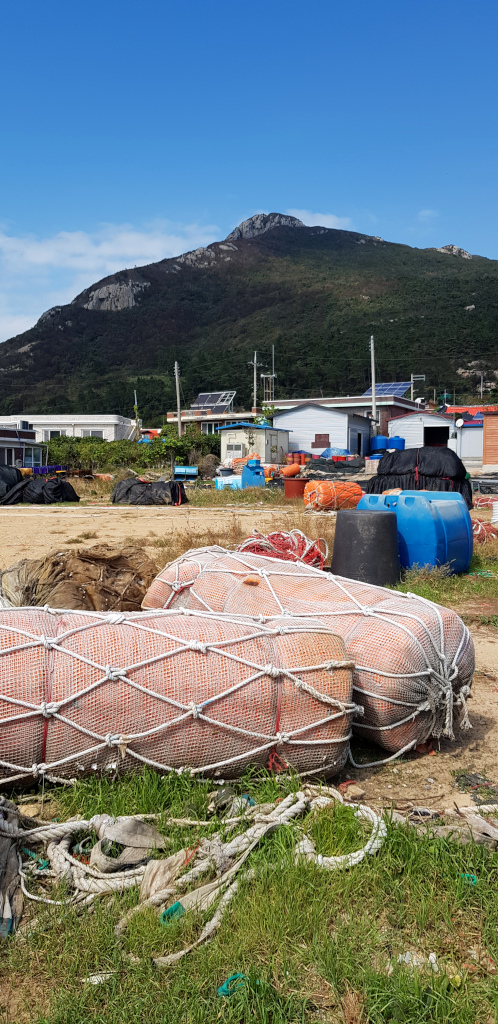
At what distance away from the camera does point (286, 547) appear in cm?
663

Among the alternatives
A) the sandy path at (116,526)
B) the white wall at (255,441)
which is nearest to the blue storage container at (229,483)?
the sandy path at (116,526)

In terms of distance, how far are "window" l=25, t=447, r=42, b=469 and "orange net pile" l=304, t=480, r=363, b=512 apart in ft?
76.9

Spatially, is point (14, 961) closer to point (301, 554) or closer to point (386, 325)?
point (301, 554)

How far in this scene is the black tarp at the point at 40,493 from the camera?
76.3ft

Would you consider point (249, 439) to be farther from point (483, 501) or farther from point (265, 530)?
point (265, 530)

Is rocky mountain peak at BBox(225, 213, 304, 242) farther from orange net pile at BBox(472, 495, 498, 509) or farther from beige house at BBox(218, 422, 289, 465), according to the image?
orange net pile at BBox(472, 495, 498, 509)

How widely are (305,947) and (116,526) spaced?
1321 centimetres

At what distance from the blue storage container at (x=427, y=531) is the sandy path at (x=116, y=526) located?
8.91 ft

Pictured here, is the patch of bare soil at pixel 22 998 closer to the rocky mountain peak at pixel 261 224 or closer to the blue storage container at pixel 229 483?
the blue storage container at pixel 229 483

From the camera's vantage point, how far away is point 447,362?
78750 millimetres

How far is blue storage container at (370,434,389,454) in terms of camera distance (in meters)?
40.2

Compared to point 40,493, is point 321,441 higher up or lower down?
higher up

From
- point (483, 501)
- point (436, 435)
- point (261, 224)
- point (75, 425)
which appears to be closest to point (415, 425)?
point (436, 435)

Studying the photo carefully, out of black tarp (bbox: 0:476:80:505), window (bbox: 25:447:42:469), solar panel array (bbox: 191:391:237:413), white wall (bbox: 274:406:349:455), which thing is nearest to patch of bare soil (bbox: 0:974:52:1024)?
black tarp (bbox: 0:476:80:505)
